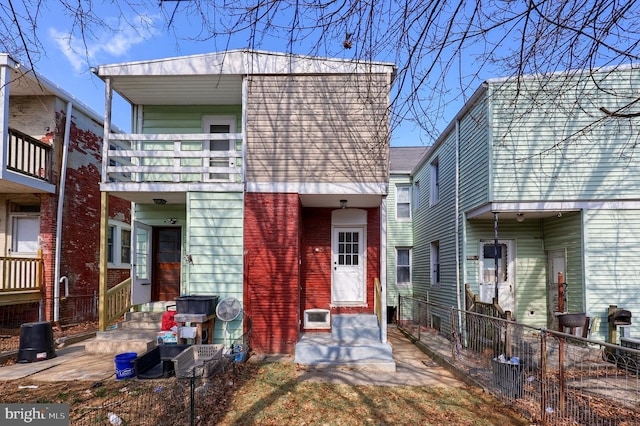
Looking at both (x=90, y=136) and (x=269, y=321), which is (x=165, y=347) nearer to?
(x=269, y=321)

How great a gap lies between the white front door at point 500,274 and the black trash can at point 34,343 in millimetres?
10772

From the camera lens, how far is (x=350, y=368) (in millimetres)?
7418

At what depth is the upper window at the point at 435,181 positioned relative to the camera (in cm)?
1375

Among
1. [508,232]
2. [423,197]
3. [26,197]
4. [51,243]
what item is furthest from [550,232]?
[26,197]

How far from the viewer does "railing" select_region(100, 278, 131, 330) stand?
8340 millimetres

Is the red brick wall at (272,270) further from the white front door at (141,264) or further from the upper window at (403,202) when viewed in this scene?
the upper window at (403,202)

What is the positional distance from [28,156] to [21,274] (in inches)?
128

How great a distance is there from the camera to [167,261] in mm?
10141

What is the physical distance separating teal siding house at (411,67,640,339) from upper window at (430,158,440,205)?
280cm

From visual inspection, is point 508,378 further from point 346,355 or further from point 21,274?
point 21,274

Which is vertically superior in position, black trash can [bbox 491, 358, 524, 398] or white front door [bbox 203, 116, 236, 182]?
white front door [bbox 203, 116, 236, 182]

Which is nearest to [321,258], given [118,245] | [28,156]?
[118,245]

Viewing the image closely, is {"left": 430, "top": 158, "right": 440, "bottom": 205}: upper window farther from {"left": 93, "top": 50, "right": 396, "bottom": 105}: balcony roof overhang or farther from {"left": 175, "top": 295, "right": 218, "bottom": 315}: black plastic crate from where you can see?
{"left": 175, "top": 295, "right": 218, "bottom": 315}: black plastic crate

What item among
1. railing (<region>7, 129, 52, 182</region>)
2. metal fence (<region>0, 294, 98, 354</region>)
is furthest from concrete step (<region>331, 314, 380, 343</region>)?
railing (<region>7, 129, 52, 182</region>)
